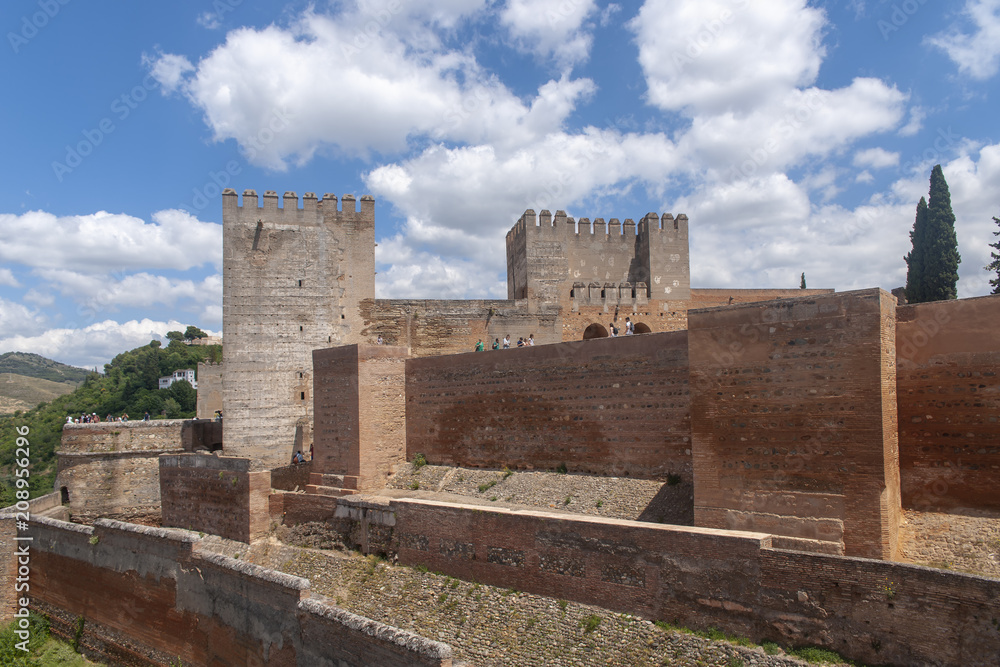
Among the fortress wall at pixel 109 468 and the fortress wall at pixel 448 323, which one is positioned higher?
the fortress wall at pixel 448 323

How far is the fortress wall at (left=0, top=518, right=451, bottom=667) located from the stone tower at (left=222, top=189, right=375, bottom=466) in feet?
16.9

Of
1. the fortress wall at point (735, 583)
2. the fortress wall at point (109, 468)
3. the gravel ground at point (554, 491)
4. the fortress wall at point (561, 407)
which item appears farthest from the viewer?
the fortress wall at point (109, 468)

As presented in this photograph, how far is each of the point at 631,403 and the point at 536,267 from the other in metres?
8.93

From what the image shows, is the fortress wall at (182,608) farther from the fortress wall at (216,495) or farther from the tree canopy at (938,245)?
the tree canopy at (938,245)

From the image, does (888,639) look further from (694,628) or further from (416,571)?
(416,571)

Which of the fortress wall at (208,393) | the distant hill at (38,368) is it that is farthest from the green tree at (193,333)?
the fortress wall at (208,393)

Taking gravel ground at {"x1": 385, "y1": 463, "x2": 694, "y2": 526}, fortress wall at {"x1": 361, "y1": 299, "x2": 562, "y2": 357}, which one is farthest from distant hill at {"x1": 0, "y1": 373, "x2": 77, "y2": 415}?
gravel ground at {"x1": 385, "y1": 463, "x2": 694, "y2": 526}

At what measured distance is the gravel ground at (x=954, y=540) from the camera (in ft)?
22.2

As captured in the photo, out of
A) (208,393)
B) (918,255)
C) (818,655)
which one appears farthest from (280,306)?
(918,255)

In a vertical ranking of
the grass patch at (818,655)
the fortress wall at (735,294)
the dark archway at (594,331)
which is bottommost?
the grass patch at (818,655)

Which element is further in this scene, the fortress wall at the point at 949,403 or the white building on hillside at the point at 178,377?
the white building on hillside at the point at 178,377

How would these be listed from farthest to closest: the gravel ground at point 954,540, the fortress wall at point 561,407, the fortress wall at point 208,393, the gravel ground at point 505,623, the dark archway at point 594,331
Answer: the fortress wall at point 208,393 → the dark archway at point 594,331 → the fortress wall at point 561,407 → the gravel ground at point 505,623 → the gravel ground at point 954,540

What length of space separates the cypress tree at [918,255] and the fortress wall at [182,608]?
20.1m

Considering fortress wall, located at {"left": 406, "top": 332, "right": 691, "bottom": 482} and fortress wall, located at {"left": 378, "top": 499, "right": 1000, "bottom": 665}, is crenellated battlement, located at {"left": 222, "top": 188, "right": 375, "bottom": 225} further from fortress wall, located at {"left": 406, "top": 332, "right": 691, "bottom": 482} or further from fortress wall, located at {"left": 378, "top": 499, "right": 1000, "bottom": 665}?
fortress wall, located at {"left": 378, "top": 499, "right": 1000, "bottom": 665}
